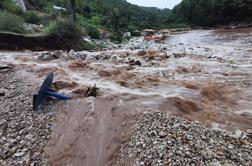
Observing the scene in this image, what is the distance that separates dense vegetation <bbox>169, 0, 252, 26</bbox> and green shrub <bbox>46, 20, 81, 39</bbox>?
45.2 metres

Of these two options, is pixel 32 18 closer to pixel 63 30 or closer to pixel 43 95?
pixel 63 30

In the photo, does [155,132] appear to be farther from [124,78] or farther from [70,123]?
[124,78]

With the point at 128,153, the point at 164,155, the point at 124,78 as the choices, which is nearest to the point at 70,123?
the point at 128,153

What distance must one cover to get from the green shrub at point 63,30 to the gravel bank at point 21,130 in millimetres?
10454

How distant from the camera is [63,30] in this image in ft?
51.3

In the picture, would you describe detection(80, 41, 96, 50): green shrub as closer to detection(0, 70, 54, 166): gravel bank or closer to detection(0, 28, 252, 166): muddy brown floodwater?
detection(0, 28, 252, 166): muddy brown floodwater

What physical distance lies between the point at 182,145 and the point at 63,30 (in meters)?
14.3

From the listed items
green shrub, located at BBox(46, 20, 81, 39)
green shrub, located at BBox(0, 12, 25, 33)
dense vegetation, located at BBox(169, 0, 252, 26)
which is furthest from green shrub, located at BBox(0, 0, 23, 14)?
dense vegetation, located at BBox(169, 0, 252, 26)

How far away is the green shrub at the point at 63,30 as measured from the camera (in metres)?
15.4

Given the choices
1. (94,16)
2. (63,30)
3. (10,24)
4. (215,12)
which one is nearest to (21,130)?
(63,30)

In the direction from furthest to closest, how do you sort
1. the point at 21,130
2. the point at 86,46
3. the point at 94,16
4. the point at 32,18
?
the point at 94,16 < the point at 32,18 < the point at 86,46 < the point at 21,130

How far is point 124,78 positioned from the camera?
7.68 meters

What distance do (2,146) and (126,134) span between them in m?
2.08

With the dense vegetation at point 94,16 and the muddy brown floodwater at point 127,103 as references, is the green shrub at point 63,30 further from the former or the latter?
the muddy brown floodwater at point 127,103
